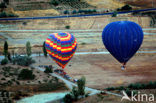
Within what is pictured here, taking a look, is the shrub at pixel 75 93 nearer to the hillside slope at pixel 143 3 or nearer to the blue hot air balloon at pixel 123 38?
the blue hot air balloon at pixel 123 38

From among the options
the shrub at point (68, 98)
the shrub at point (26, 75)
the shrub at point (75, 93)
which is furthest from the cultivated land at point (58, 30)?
the shrub at point (68, 98)

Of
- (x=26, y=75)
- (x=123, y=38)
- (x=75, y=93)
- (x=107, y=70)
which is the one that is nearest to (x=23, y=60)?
(x=26, y=75)

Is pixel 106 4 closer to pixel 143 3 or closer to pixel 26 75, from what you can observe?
pixel 143 3

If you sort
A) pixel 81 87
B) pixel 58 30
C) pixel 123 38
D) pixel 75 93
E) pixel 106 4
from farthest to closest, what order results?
pixel 106 4 < pixel 58 30 < pixel 123 38 < pixel 81 87 < pixel 75 93

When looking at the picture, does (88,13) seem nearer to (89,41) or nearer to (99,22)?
(99,22)

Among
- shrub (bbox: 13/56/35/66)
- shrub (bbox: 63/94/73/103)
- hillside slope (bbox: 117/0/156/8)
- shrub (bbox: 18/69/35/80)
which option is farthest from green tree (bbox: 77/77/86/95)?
hillside slope (bbox: 117/0/156/8)

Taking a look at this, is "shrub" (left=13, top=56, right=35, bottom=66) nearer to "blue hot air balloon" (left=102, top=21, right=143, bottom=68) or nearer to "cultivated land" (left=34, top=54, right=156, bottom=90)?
"cultivated land" (left=34, top=54, right=156, bottom=90)
